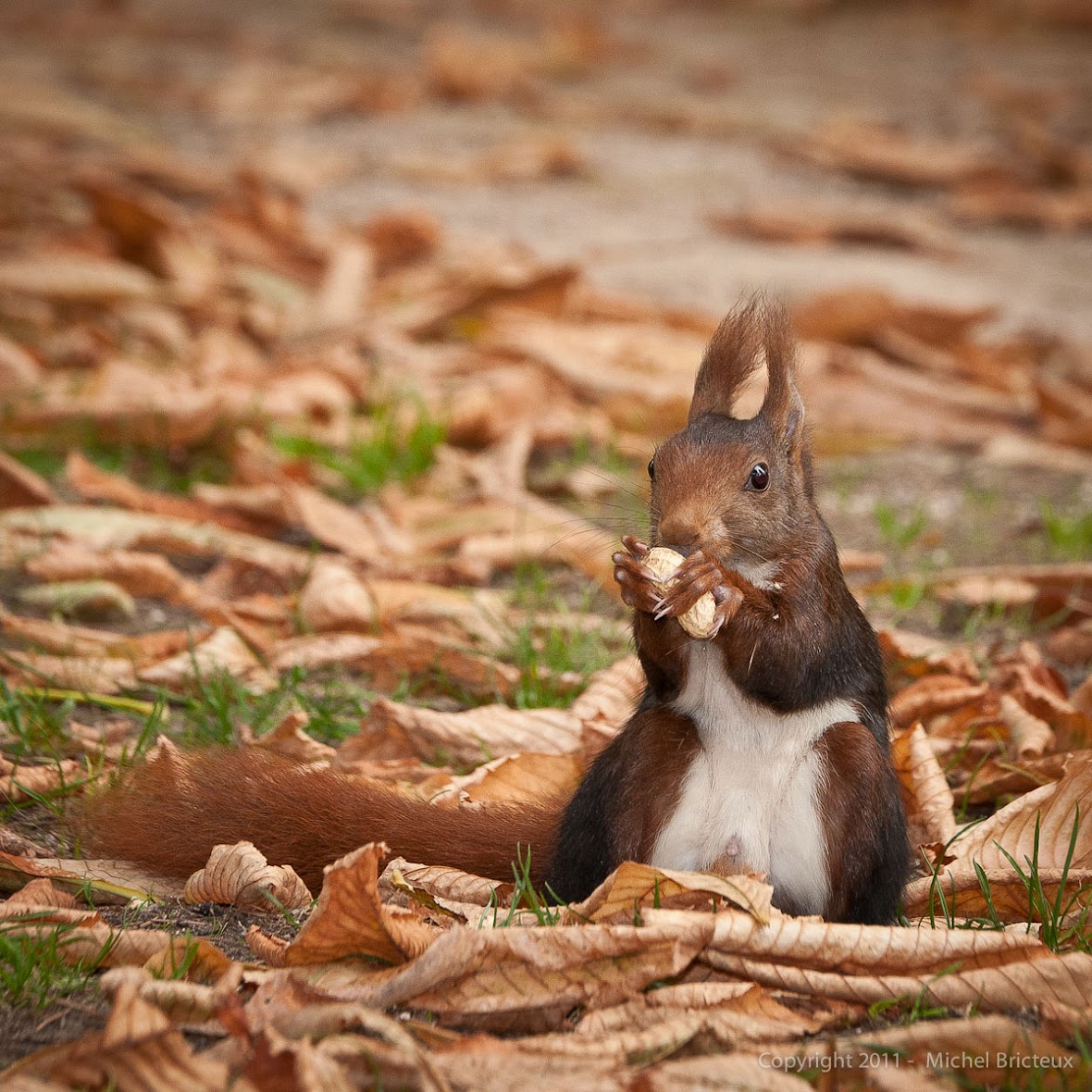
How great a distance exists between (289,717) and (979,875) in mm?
1053

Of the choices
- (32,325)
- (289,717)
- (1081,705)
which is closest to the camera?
(289,717)

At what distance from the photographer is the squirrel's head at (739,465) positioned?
2.01m

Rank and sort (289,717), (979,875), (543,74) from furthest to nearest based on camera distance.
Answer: (543,74) < (289,717) < (979,875)

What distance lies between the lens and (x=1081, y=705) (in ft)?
8.40

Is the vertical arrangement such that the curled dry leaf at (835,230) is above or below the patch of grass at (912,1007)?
above

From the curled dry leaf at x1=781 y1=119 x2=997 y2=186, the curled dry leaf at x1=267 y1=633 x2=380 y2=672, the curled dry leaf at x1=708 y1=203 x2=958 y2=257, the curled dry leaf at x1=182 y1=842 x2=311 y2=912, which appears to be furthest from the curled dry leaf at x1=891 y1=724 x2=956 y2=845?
the curled dry leaf at x1=781 y1=119 x2=997 y2=186

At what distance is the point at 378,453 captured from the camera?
12.9ft

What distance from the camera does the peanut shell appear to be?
1.85m

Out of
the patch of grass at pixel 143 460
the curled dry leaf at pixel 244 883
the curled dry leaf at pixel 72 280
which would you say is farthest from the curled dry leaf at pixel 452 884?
the curled dry leaf at pixel 72 280

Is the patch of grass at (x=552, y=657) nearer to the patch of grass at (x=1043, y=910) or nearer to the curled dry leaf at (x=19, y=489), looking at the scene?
the patch of grass at (x=1043, y=910)

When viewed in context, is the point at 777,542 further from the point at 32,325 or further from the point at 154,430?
the point at 32,325

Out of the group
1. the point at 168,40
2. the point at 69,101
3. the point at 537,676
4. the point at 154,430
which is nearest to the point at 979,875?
the point at 537,676

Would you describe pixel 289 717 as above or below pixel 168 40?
below

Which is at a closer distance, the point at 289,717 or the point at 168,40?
the point at 289,717
